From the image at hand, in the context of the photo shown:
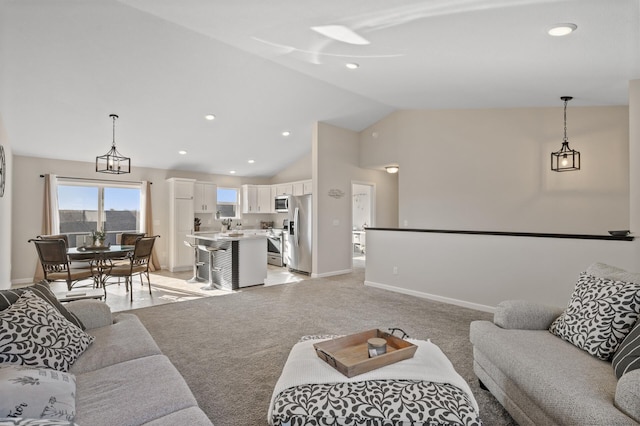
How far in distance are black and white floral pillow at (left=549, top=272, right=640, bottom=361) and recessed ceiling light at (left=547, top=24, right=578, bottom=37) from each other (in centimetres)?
189

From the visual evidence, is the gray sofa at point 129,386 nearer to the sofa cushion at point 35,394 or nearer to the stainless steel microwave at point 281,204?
the sofa cushion at point 35,394

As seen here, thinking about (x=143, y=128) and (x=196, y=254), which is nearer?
(x=143, y=128)

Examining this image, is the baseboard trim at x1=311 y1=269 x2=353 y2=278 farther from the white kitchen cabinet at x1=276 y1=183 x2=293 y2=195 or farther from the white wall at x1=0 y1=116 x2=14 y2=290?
the white wall at x1=0 y1=116 x2=14 y2=290

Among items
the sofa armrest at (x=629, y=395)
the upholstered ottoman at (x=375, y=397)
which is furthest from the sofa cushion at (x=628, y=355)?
the upholstered ottoman at (x=375, y=397)

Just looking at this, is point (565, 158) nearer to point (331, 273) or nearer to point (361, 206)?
point (331, 273)

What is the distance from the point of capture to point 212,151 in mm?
6859

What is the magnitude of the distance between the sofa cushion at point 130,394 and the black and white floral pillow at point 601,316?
208cm

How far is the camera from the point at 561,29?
100 inches

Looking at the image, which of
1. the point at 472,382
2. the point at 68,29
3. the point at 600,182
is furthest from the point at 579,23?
the point at 68,29

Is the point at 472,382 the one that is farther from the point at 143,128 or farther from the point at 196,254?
the point at 143,128

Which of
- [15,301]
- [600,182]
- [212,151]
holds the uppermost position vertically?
[212,151]

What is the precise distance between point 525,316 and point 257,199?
7347mm

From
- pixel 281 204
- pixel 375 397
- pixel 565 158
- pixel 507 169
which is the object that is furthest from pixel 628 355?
pixel 281 204

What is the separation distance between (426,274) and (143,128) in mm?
5052
